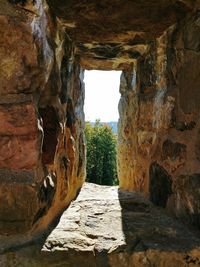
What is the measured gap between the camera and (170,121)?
1.71 m

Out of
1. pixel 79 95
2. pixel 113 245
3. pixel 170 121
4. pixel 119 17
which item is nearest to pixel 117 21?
pixel 119 17

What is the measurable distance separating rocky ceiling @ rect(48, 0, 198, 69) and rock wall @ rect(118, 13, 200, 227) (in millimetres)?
73

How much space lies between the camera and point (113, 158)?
9906 millimetres

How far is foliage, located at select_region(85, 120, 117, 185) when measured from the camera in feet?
30.6

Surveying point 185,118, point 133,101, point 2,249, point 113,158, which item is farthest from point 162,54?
point 113,158

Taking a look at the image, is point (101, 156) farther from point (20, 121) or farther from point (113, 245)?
point (20, 121)

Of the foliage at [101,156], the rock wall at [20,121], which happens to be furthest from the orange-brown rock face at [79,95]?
the foliage at [101,156]

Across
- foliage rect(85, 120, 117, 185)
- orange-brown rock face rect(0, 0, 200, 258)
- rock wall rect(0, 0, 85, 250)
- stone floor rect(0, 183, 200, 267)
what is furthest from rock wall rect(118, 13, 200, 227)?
foliage rect(85, 120, 117, 185)

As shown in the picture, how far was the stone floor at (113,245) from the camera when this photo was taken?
3.54 feet

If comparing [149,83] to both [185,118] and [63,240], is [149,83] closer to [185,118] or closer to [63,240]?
[185,118]

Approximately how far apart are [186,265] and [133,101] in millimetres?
1664

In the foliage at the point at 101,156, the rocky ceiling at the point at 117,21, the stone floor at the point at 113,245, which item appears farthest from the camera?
the foliage at the point at 101,156

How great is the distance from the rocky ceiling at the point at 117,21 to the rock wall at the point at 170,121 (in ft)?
0.24

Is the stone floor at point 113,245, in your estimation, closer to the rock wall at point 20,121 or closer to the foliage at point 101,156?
the rock wall at point 20,121
